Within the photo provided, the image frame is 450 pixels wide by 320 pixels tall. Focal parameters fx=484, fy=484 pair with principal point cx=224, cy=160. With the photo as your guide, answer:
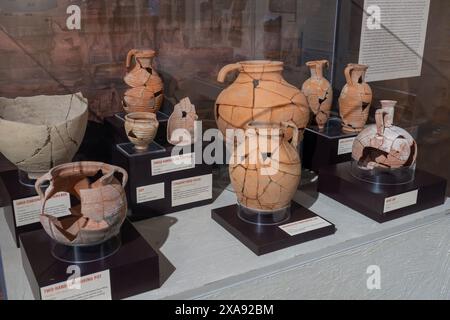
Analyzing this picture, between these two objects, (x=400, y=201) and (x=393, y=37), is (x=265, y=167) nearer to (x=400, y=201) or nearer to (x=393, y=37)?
(x=400, y=201)

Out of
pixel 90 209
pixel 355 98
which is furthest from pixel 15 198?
pixel 355 98

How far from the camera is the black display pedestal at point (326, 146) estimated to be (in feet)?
4.81

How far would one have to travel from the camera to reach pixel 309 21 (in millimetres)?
1795

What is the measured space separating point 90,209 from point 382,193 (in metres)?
0.74

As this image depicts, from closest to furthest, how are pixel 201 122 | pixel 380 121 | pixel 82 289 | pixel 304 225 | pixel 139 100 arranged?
pixel 82 289 → pixel 304 225 → pixel 380 121 → pixel 139 100 → pixel 201 122

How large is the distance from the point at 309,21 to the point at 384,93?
0.38m

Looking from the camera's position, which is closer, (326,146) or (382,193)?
(382,193)

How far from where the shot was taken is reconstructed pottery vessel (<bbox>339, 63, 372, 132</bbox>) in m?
1.47

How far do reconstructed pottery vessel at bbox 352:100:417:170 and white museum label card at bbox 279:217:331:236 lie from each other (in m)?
0.23

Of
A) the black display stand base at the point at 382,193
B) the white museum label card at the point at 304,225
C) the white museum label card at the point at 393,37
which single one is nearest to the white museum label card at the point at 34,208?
the white museum label card at the point at 304,225

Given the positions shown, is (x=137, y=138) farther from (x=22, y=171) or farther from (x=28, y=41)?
(x=28, y=41)

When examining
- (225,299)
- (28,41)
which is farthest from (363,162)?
(28,41)

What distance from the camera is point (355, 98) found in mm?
1472

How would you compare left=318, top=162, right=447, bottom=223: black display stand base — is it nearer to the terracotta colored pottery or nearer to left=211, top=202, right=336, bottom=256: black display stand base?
left=211, top=202, right=336, bottom=256: black display stand base
